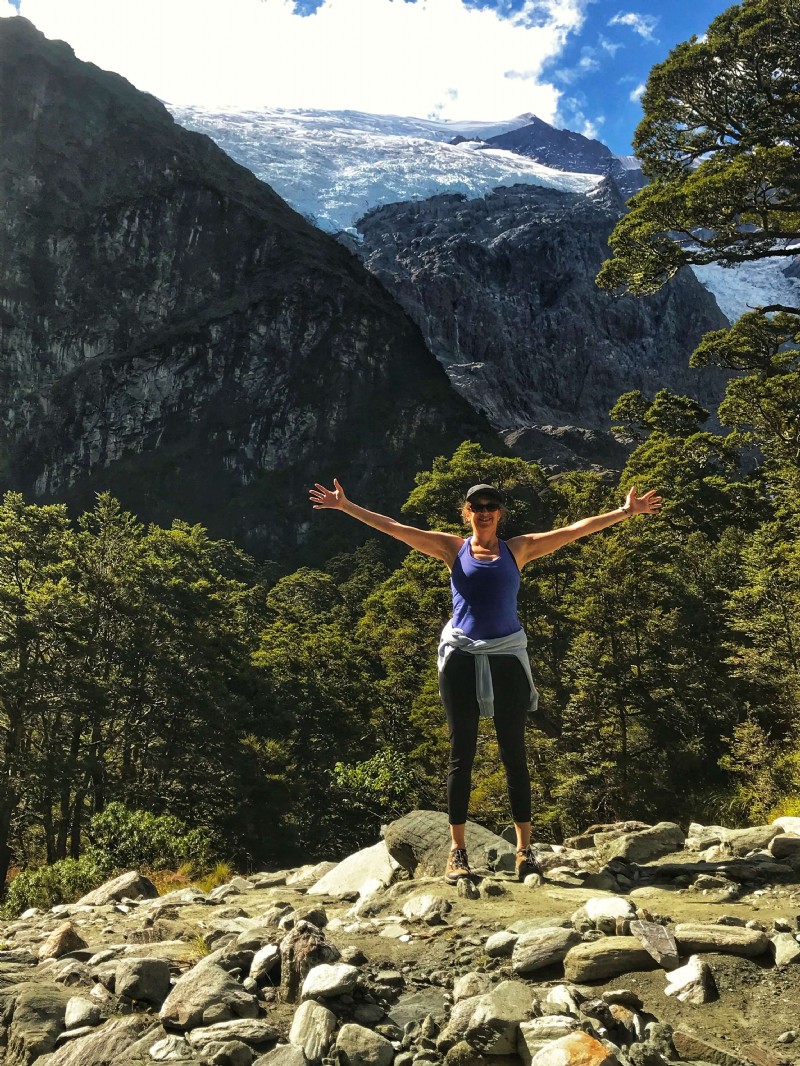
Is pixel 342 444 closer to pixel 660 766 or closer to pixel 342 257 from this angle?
pixel 342 257

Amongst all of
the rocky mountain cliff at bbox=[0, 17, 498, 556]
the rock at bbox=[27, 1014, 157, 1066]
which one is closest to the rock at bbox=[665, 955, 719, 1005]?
the rock at bbox=[27, 1014, 157, 1066]

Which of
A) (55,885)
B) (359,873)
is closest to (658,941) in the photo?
(359,873)

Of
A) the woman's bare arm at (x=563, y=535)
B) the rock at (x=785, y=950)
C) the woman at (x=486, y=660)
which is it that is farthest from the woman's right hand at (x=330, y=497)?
the rock at (x=785, y=950)

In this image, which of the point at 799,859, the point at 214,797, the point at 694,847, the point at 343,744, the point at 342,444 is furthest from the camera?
the point at 342,444

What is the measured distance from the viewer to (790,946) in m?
3.41

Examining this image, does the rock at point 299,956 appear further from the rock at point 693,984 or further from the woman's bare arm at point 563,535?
the woman's bare arm at point 563,535

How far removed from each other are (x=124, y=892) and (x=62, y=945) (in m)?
3.08

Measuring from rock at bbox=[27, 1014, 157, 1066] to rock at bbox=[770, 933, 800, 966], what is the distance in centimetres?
276

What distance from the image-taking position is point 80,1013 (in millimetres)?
3361

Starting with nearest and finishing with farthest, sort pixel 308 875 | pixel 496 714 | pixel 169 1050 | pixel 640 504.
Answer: pixel 169 1050, pixel 496 714, pixel 640 504, pixel 308 875

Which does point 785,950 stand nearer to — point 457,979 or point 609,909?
point 609,909

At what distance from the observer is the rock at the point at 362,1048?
2.83 meters

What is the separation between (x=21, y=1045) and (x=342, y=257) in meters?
141

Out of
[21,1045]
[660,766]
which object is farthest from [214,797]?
[21,1045]
